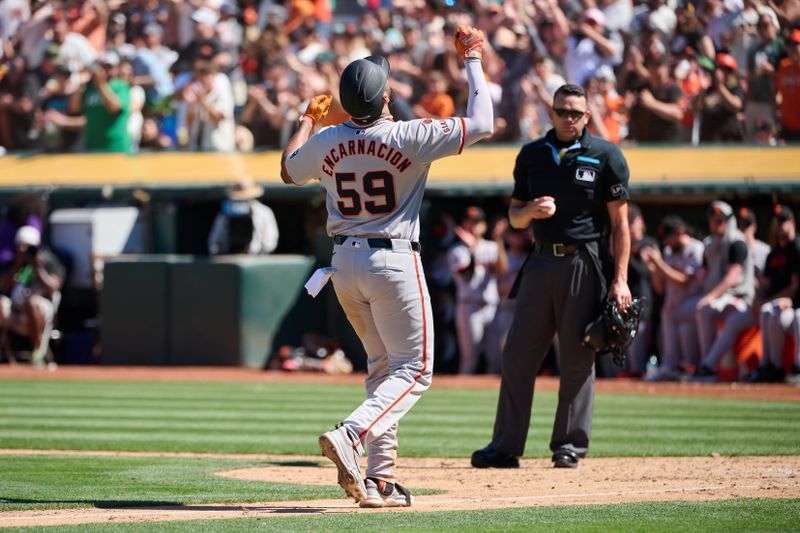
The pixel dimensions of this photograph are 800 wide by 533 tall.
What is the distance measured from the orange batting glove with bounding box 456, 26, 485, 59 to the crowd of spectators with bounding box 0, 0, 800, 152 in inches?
274

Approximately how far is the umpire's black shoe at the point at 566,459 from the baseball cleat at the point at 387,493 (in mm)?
1714

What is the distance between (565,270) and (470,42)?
2079 millimetres

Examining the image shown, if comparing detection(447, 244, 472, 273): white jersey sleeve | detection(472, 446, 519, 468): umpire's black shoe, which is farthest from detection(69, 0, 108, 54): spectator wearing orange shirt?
detection(472, 446, 519, 468): umpire's black shoe

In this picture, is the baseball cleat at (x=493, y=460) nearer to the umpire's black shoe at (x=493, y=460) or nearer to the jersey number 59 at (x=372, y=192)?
the umpire's black shoe at (x=493, y=460)

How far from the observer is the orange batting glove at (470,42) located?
5996mm

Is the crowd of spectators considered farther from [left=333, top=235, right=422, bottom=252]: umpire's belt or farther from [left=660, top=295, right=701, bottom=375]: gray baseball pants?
[left=333, top=235, right=422, bottom=252]: umpire's belt

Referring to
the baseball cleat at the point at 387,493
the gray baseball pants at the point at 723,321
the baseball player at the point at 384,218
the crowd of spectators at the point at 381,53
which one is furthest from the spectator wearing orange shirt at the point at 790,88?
the baseball cleat at the point at 387,493

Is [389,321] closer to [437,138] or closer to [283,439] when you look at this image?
[437,138]

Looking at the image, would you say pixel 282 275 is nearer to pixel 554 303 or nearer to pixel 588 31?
pixel 588 31

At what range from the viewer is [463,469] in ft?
24.8

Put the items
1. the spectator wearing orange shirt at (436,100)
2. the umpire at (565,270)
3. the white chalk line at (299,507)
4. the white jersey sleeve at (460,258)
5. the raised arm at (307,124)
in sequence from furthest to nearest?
the spectator wearing orange shirt at (436,100)
the white jersey sleeve at (460,258)
the umpire at (565,270)
the raised arm at (307,124)
the white chalk line at (299,507)

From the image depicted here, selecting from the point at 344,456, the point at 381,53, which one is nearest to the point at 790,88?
the point at 381,53

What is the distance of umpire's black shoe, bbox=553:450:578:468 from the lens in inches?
294

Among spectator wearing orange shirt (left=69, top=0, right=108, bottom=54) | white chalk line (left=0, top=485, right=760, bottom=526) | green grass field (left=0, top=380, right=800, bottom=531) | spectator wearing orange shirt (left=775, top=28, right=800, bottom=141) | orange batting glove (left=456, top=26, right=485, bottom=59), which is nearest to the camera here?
green grass field (left=0, top=380, right=800, bottom=531)
